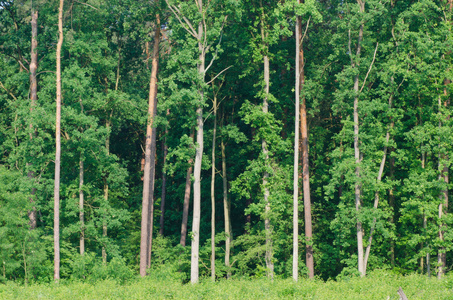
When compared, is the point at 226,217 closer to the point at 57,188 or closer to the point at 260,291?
the point at 57,188

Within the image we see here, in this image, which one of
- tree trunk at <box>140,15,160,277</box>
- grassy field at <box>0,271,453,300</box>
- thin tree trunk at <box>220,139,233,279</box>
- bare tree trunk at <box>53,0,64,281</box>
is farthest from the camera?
thin tree trunk at <box>220,139,233,279</box>

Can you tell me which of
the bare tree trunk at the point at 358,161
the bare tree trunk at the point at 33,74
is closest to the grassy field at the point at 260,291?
the bare tree trunk at the point at 358,161

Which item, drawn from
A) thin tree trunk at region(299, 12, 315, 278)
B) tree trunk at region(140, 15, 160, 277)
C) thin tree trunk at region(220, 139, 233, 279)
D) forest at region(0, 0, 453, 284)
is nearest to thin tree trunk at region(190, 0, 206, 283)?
forest at region(0, 0, 453, 284)

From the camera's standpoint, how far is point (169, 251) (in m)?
28.7

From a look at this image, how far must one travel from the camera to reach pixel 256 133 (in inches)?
1022

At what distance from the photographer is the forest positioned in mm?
23797

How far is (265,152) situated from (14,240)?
11.9m

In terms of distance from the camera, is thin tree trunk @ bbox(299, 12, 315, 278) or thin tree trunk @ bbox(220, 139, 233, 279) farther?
thin tree trunk @ bbox(220, 139, 233, 279)

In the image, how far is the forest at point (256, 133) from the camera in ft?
78.1

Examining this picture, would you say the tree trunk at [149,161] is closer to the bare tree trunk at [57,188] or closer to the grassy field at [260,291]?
the bare tree trunk at [57,188]

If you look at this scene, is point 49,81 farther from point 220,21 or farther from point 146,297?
point 146,297

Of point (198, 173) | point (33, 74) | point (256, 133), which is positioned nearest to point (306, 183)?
point (256, 133)

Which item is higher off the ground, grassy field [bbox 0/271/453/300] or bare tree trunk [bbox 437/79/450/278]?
bare tree trunk [bbox 437/79/450/278]

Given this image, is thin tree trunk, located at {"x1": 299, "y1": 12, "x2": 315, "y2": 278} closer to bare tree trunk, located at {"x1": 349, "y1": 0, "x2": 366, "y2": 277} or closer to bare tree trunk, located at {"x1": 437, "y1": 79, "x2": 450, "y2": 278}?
bare tree trunk, located at {"x1": 349, "y1": 0, "x2": 366, "y2": 277}
